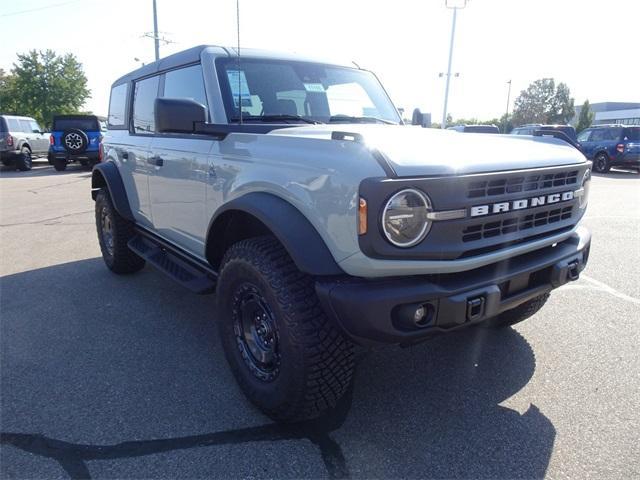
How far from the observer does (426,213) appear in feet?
6.59

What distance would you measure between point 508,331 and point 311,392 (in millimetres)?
1954

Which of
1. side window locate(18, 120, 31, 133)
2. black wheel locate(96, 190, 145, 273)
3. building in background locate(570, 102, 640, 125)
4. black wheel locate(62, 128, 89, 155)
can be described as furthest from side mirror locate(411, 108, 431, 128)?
building in background locate(570, 102, 640, 125)

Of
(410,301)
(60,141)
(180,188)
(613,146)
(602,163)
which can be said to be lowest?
(602,163)

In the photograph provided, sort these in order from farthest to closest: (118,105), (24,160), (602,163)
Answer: (602,163) < (24,160) < (118,105)

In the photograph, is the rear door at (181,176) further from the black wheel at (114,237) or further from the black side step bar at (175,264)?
the black wheel at (114,237)

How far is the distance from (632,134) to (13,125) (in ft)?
73.5

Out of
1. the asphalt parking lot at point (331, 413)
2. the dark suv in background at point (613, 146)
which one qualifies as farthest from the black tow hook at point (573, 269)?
the dark suv in background at point (613, 146)

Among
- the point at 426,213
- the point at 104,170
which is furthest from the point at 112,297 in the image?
the point at 426,213

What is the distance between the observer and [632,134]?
55.2ft

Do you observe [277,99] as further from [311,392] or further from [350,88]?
[311,392]

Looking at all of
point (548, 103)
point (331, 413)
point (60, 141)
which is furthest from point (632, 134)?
point (548, 103)

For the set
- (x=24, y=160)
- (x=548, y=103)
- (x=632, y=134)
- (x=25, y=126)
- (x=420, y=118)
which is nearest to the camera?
(x=420, y=118)

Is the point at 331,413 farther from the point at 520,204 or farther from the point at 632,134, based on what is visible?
the point at 632,134

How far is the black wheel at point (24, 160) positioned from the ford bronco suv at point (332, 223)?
17.1 m
